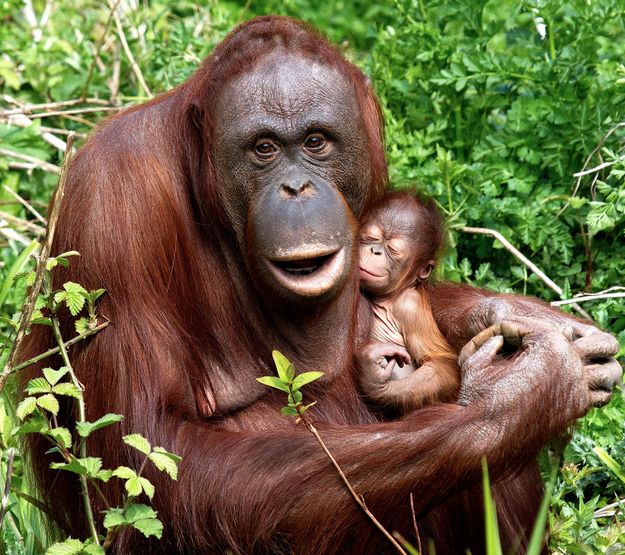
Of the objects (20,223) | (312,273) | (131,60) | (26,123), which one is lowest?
(20,223)

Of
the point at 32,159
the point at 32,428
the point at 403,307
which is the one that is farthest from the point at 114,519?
the point at 32,159

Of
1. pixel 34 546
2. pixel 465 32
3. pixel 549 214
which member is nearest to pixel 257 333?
pixel 34 546

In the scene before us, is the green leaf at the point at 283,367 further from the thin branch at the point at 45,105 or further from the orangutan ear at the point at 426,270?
the thin branch at the point at 45,105

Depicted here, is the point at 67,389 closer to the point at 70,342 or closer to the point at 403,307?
the point at 70,342

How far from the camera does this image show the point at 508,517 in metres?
4.00

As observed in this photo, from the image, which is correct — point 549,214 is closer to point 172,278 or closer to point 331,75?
point 331,75

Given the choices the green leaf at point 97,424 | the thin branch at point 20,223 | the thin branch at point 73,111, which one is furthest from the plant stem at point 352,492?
the thin branch at point 73,111

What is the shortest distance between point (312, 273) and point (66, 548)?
0.99 metres

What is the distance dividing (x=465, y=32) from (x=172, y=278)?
2.33 meters

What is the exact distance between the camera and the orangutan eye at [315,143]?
3.59m

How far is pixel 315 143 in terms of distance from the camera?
3.60 m

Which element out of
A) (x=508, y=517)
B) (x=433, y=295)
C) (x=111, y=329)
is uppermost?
(x=111, y=329)

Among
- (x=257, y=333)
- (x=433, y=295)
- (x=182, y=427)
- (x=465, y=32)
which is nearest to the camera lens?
(x=182, y=427)

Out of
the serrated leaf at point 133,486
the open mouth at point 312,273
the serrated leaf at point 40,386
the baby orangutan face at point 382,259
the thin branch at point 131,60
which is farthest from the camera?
the thin branch at point 131,60
